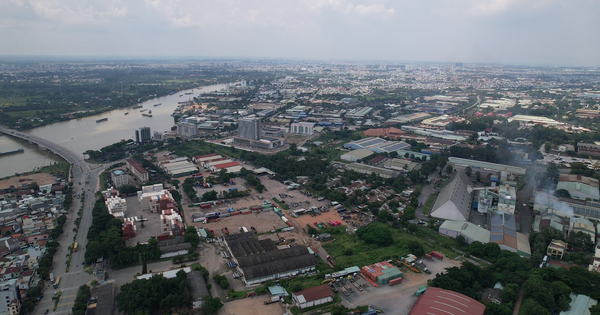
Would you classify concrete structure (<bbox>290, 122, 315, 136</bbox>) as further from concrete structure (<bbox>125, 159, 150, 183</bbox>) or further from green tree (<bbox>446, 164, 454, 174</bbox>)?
concrete structure (<bbox>125, 159, 150, 183</bbox>)

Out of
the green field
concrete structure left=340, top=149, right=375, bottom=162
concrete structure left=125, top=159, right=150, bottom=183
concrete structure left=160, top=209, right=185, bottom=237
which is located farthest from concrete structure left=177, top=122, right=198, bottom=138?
the green field

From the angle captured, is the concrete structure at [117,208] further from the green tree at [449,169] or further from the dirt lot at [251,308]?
the green tree at [449,169]

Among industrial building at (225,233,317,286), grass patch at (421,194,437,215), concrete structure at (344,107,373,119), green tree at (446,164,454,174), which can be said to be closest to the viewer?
industrial building at (225,233,317,286)

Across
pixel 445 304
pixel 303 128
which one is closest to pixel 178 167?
pixel 303 128

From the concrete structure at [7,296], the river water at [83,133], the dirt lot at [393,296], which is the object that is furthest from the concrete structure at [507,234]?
the river water at [83,133]

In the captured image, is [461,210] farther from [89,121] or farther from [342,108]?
[89,121]

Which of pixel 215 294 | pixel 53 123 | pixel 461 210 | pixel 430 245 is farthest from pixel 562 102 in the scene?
pixel 53 123
